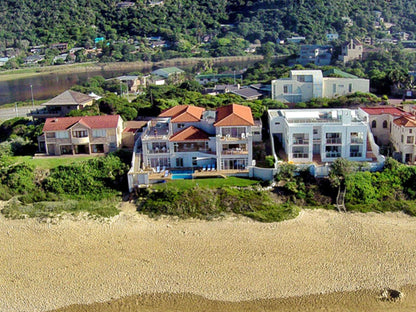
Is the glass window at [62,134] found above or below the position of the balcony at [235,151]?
above

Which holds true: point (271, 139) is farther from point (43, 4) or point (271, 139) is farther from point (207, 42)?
point (43, 4)

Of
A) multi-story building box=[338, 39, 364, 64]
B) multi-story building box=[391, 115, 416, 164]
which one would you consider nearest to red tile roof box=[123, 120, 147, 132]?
multi-story building box=[391, 115, 416, 164]

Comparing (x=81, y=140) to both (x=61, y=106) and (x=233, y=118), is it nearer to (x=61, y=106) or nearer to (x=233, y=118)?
(x=233, y=118)

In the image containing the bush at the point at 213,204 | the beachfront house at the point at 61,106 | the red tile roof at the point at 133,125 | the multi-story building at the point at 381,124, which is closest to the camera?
the bush at the point at 213,204

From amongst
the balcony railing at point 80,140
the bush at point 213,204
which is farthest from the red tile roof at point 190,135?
the balcony railing at point 80,140

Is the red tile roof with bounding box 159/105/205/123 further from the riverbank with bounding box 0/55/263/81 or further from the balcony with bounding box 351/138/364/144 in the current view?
the riverbank with bounding box 0/55/263/81

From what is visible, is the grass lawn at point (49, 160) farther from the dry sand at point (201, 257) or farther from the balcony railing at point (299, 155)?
the balcony railing at point (299, 155)

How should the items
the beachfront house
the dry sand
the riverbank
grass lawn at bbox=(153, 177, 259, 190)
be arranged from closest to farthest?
the dry sand
grass lawn at bbox=(153, 177, 259, 190)
the beachfront house
the riverbank

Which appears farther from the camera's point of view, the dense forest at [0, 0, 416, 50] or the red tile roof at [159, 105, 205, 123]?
the dense forest at [0, 0, 416, 50]
